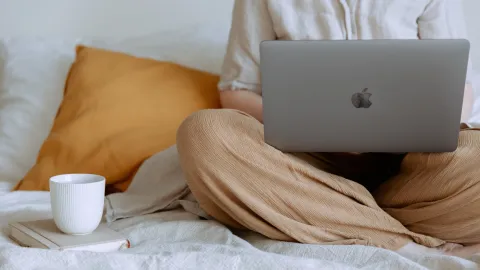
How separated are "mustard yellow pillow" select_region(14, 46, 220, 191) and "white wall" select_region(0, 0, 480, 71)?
14.6 inches

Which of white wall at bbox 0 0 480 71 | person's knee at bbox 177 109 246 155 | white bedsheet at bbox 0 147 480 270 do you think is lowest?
white bedsheet at bbox 0 147 480 270

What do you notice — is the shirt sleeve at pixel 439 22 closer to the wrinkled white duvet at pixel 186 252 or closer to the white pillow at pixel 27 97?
the wrinkled white duvet at pixel 186 252

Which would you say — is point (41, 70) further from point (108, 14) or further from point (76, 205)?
point (76, 205)

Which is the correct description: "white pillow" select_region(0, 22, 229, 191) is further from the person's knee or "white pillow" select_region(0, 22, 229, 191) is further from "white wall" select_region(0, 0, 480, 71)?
the person's knee

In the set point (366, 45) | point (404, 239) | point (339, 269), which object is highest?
point (366, 45)

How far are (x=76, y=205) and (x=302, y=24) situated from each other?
74cm

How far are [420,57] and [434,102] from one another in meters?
0.08

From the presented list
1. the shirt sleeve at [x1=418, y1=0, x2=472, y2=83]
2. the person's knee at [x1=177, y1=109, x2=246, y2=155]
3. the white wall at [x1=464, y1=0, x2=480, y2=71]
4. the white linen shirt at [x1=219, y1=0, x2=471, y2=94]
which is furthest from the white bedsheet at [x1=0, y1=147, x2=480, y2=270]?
the white wall at [x1=464, y1=0, x2=480, y2=71]

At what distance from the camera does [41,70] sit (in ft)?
6.10

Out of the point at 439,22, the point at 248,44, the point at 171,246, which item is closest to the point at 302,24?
the point at 248,44

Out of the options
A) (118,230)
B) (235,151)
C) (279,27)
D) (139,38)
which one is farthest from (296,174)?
(139,38)

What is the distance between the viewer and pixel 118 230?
1.29 metres

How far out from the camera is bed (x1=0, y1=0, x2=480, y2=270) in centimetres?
97

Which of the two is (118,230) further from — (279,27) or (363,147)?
(279,27)
